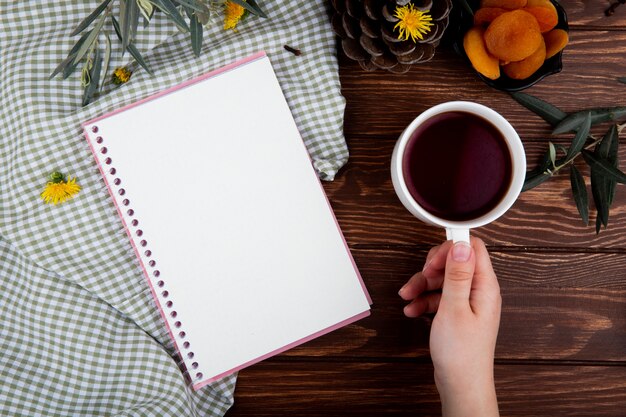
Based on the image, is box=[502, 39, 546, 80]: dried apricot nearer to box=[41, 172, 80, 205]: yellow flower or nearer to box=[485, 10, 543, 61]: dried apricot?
box=[485, 10, 543, 61]: dried apricot

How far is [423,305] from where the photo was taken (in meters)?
0.69

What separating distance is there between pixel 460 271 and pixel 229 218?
290mm

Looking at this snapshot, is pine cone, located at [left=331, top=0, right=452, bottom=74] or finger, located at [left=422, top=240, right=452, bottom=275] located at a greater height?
pine cone, located at [left=331, top=0, right=452, bottom=74]

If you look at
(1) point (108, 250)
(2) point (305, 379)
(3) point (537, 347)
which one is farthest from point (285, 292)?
(3) point (537, 347)

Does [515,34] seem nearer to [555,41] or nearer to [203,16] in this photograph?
[555,41]

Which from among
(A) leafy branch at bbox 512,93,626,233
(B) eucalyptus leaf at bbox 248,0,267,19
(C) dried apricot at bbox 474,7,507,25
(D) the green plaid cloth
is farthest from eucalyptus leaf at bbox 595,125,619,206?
(B) eucalyptus leaf at bbox 248,0,267,19

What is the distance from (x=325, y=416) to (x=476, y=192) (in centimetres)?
36

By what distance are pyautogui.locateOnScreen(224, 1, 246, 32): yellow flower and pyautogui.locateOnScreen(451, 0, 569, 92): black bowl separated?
0.83 ft

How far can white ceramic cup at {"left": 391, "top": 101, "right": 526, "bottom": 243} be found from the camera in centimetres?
58

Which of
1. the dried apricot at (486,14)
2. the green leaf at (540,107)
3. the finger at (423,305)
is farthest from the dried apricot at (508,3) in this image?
the finger at (423,305)

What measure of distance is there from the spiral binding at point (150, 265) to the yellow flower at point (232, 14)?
21 centimetres

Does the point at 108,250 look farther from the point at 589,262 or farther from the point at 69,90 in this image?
the point at 589,262

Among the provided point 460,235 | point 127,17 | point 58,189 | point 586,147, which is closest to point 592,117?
point 586,147

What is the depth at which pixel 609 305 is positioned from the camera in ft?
2.35
